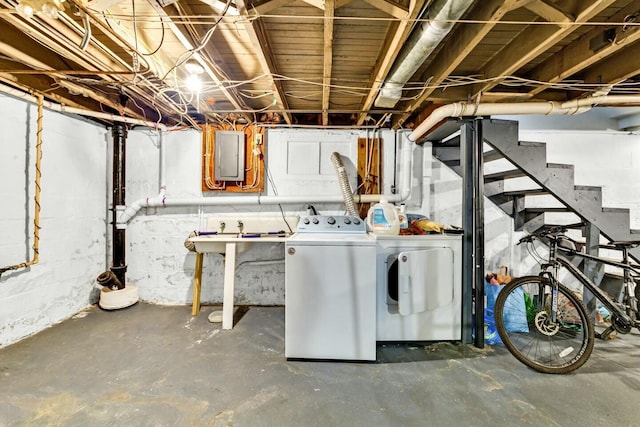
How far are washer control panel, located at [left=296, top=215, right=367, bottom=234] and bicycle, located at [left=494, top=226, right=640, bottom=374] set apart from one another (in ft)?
4.11

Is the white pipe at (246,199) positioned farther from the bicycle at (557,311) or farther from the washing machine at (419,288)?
the bicycle at (557,311)

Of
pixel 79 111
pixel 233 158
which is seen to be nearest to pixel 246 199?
pixel 233 158

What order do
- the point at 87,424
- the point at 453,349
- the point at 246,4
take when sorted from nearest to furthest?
the point at 246,4
the point at 87,424
the point at 453,349

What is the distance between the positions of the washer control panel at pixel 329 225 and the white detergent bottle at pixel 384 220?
0.32 feet

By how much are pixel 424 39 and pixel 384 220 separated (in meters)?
1.34

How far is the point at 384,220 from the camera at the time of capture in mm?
2346

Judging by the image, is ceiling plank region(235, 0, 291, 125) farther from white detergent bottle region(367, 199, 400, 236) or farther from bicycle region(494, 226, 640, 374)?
bicycle region(494, 226, 640, 374)

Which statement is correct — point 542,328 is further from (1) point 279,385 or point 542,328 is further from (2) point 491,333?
(1) point 279,385

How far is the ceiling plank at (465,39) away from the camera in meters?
1.33

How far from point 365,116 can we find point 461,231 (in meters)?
1.47

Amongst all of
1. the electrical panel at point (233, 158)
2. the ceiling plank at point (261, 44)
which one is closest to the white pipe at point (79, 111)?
the electrical panel at point (233, 158)

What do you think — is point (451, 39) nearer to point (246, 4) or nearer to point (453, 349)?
point (246, 4)

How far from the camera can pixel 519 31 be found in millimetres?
1660

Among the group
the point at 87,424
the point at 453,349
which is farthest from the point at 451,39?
the point at 87,424
